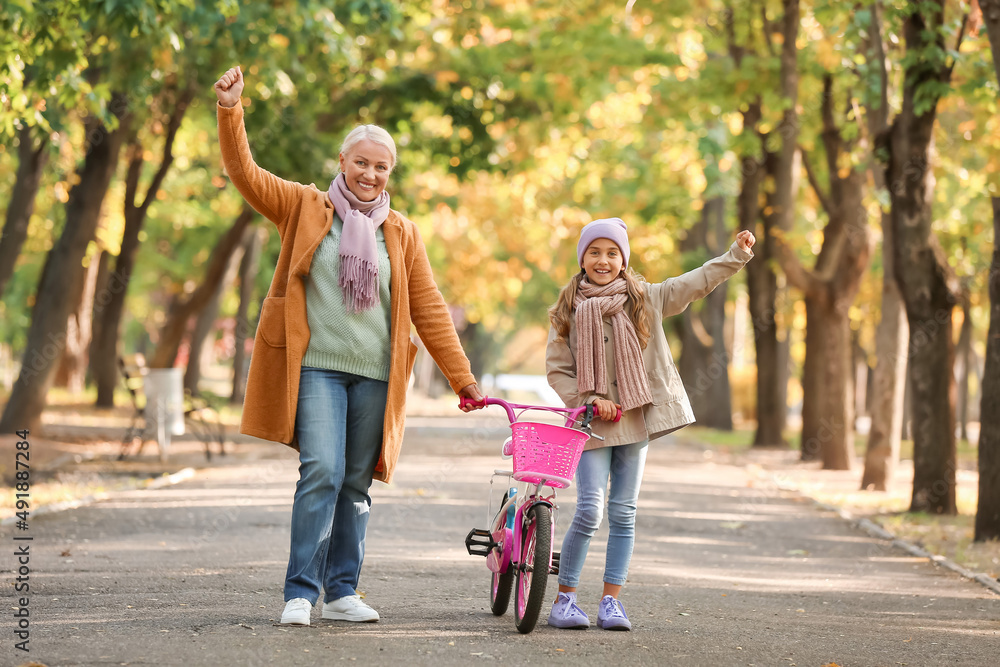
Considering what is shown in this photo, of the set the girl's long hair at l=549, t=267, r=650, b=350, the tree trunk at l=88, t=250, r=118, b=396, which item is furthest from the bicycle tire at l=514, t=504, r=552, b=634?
the tree trunk at l=88, t=250, r=118, b=396

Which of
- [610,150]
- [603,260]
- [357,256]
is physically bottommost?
[357,256]

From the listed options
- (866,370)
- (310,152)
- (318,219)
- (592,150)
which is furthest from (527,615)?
(866,370)

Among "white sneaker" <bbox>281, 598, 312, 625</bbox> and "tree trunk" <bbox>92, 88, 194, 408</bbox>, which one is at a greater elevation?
"tree trunk" <bbox>92, 88, 194, 408</bbox>

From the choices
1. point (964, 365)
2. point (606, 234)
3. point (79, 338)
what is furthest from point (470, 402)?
point (964, 365)

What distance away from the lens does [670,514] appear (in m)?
11.8

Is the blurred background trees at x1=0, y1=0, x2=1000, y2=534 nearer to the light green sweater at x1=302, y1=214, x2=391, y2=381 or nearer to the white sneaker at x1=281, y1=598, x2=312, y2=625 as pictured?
the light green sweater at x1=302, y1=214, x2=391, y2=381

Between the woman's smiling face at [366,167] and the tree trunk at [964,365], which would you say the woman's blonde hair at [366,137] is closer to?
the woman's smiling face at [366,167]

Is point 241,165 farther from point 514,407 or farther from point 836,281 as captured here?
point 836,281

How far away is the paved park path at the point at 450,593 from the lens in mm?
5023

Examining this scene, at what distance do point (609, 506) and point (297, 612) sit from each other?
1503mm

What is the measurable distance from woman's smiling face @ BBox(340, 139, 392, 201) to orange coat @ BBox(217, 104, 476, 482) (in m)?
0.14

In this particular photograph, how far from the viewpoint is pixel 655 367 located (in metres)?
5.74

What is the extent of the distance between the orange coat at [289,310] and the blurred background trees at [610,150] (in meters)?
4.72

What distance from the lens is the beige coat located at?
5594mm
